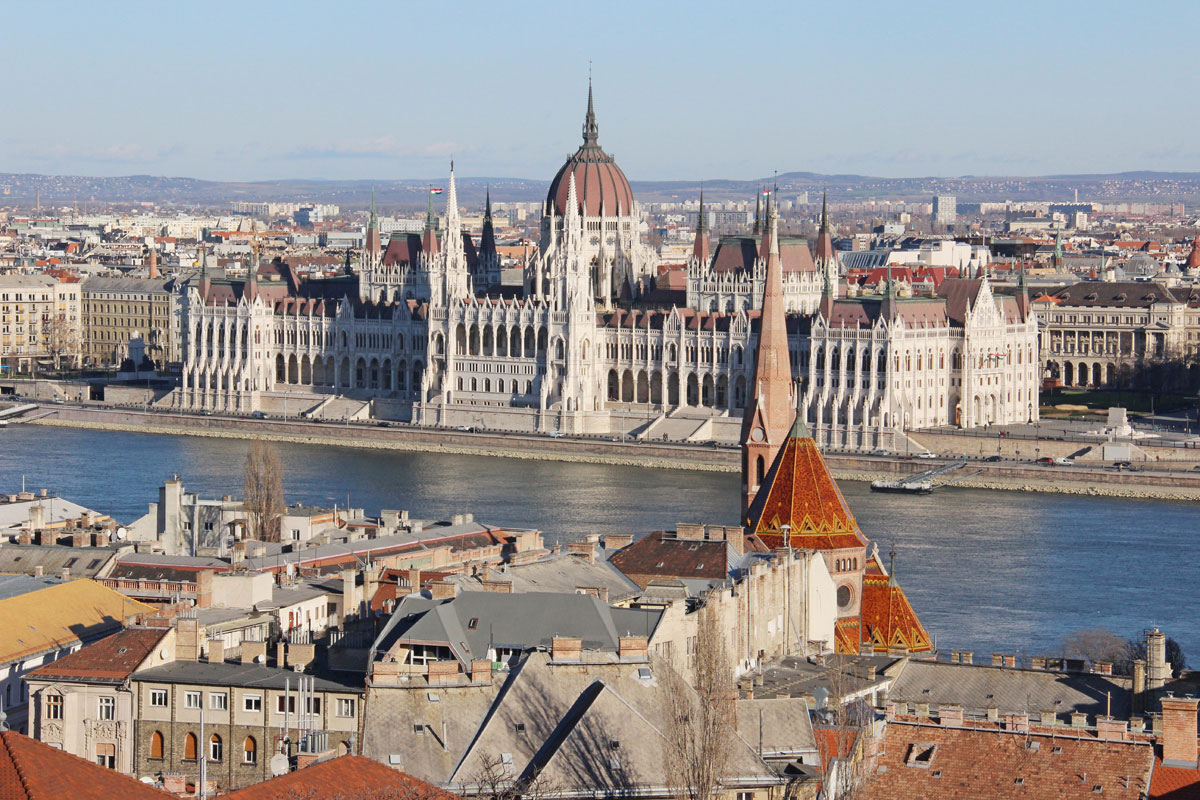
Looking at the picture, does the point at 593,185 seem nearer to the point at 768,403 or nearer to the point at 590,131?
the point at 590,131

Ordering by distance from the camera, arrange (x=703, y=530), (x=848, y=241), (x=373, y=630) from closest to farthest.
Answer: (x=373, y=630), (x=703, y=530), (x=848, y=241)

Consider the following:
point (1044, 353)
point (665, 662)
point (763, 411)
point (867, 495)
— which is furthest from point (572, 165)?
point (665, 662)

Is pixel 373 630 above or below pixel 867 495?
above

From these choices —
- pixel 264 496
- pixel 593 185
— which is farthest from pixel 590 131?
pixel 264 496

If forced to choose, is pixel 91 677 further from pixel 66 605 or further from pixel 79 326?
pixel 79 326

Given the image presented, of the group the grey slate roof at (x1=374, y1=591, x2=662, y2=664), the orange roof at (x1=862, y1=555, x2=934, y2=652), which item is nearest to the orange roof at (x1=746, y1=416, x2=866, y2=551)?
the orange roof at (x1=862, y1=555, x2=934, y2=652)

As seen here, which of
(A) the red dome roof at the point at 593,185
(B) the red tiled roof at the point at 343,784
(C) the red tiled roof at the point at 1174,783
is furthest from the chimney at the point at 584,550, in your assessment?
(A) the red dome roof at the point at 593,185
